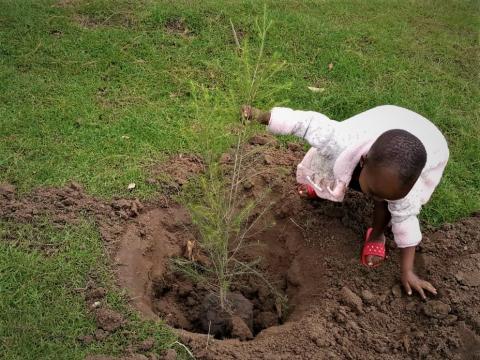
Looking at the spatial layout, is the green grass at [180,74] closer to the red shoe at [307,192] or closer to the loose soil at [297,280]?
the loose soil at [297,280]

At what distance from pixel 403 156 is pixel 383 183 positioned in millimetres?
151

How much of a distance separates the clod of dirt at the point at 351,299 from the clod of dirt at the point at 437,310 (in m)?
0.34

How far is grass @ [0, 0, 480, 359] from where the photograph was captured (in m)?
2.89

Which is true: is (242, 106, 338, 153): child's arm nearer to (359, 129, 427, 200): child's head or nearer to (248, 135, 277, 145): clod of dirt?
(359, 129, 427, 200): child's head

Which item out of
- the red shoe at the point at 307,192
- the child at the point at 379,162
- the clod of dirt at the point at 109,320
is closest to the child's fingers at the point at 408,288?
the child at the point at 379,162

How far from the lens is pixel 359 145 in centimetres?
287

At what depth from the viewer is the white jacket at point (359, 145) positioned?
2857 mm

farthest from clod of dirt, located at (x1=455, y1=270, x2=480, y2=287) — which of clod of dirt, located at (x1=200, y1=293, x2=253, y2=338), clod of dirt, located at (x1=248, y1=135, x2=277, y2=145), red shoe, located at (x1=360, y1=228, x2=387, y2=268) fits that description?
clod of dirt, located at (x1=248, y1=135, x2=277, y2=145)

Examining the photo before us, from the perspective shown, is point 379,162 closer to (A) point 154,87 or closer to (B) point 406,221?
(B) point 406,221

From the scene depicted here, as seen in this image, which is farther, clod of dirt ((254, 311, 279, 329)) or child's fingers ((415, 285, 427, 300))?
clod of dirt ((254, 311, 279, 329))

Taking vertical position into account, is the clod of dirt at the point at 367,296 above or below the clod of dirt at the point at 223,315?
above

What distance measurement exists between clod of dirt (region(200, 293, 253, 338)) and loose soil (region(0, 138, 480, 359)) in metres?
0.01

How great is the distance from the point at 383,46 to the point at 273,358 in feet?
10.4

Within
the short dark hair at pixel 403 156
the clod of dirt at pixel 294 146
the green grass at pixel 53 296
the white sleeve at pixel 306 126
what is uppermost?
the short dark hair at pixel 403 156
